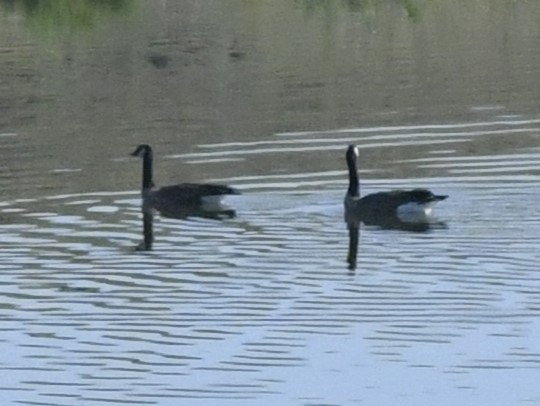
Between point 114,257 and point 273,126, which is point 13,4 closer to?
point 273,126

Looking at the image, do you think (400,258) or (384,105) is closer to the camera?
(400,258)

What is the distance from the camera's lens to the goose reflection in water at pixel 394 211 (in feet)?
80.2

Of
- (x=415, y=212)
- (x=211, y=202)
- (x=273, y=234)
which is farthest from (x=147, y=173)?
(x=415, y=212)

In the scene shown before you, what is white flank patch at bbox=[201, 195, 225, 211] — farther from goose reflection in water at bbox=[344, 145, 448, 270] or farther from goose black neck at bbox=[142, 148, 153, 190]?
goose black neck at bbox=[142, 148, 153, 190]

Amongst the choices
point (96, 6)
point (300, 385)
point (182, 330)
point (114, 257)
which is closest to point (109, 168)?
point (114, 257)

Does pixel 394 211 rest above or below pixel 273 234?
above

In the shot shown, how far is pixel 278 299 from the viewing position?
19.9m

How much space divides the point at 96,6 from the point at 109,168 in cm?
3210

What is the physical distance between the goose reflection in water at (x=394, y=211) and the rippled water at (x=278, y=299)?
0.22 m

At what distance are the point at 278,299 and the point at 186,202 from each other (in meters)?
6.68

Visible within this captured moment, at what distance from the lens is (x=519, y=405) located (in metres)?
15.9

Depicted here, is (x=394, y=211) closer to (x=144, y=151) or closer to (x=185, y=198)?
(x=185, y=198)

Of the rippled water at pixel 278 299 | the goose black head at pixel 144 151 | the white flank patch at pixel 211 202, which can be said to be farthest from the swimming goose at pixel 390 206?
the goose black head at pixel 144 151

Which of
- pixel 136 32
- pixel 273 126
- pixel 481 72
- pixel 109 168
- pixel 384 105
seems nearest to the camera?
pixel 109 168
